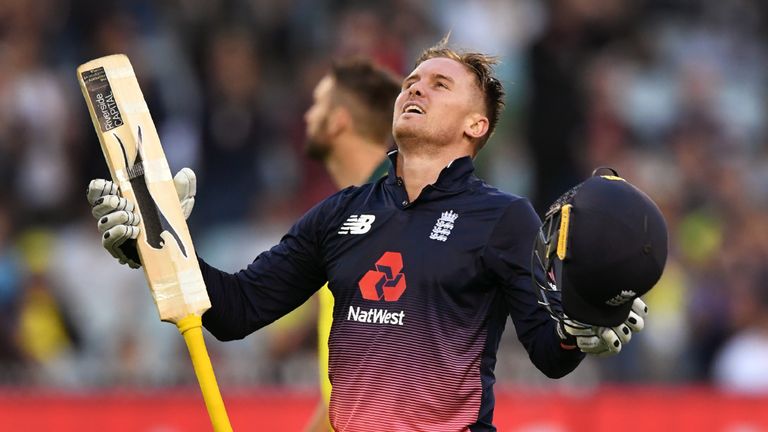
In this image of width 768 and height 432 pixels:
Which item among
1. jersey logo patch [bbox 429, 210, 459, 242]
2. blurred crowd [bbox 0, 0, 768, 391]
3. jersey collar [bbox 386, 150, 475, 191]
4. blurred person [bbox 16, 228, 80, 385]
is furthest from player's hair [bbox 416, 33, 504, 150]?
blurred person [bbox 16, 228, 80, 385]

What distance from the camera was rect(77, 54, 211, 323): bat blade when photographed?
5332mm

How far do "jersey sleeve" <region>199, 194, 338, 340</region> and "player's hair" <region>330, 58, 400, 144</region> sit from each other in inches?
79.3

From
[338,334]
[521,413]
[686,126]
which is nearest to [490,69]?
[338,334]

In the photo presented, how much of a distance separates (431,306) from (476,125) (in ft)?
2.60

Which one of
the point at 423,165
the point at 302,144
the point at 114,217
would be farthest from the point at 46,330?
the point at 423,165

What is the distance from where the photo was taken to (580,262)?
15.4 feet

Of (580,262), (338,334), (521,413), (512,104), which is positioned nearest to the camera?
(580,262)

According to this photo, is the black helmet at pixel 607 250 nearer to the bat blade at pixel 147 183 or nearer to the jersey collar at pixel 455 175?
the jersey collar at pixel 455 175

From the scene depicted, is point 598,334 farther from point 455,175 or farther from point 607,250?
point 455,175

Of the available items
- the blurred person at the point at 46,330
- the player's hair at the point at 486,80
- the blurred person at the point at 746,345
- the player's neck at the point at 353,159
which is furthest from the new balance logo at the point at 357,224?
the blurred person at the point at 46,330

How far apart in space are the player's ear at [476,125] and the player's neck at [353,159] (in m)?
1.96

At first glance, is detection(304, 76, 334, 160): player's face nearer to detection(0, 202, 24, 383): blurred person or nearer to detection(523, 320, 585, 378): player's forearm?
detection(523, 320, 585, 378): player's forearm

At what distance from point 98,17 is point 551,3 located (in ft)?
12.9

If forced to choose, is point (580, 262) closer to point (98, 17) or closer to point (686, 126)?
point (686, 126)
